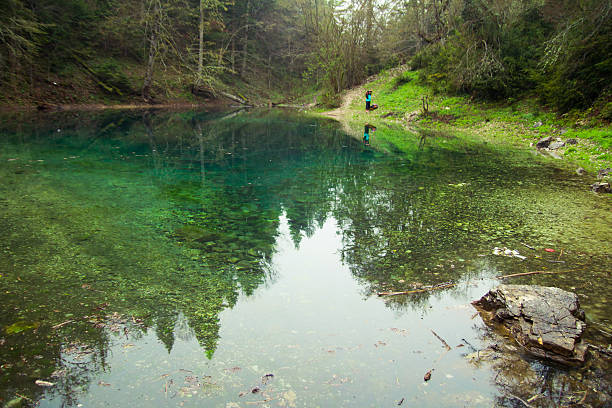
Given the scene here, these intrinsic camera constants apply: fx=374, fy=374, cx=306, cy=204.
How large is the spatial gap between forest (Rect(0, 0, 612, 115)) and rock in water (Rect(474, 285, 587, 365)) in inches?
500

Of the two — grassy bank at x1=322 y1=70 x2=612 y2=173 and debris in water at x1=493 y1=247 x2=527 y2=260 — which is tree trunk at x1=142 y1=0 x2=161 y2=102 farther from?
debris in water at x1=493 y1=247 x2=527 y2=260

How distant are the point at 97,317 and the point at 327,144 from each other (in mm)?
12535

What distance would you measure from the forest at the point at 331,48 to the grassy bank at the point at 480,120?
2.05 feet

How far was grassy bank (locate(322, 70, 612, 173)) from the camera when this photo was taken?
1214 cm

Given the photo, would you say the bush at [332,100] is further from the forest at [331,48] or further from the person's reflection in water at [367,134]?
the person's reflection in water at [367,134]

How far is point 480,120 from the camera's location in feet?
62.7

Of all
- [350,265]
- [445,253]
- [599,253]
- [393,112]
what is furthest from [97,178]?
[393,112]

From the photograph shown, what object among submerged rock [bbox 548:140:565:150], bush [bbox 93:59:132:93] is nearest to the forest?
bush [bbox 93:59:132:93]

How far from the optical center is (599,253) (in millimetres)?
5039

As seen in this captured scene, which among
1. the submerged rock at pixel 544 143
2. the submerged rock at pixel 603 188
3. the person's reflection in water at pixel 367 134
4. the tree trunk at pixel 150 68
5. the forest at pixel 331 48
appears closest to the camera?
Answer: the submerged rock at pixel 603 188

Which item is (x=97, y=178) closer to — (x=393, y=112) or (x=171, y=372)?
(x=171, y=372)

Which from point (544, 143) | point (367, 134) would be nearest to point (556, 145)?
point (544, 143)

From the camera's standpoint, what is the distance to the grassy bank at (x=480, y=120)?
1214 centimetres

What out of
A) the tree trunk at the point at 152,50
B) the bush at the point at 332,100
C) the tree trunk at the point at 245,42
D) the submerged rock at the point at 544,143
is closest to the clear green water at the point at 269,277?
the submerged rock at the point at 544,143
